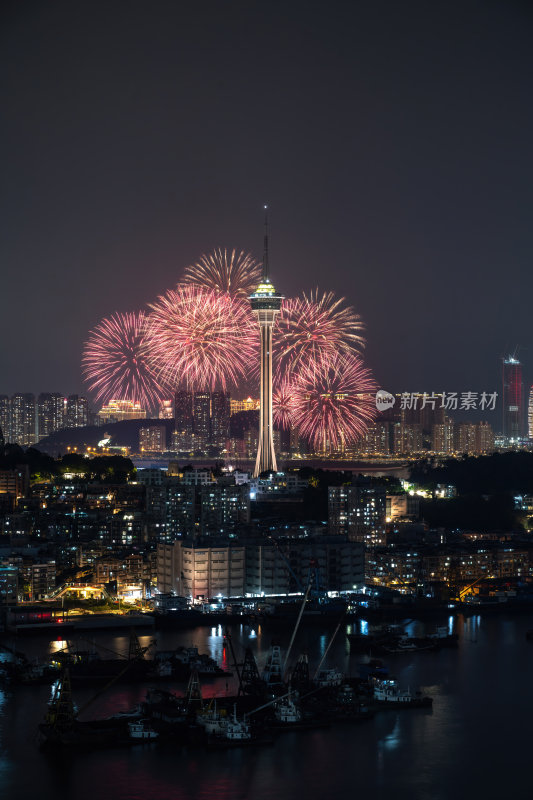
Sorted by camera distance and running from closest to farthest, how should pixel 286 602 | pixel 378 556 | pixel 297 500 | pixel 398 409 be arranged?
pixel 286 602 < pixel 378 556 < pixel 297 500 < pixel 398 409

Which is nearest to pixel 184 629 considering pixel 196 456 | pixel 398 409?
pixel 196 456

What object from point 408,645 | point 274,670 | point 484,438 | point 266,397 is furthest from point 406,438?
point 274,670

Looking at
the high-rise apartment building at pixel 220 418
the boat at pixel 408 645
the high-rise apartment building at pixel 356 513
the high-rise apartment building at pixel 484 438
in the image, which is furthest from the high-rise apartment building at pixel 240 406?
the boat at pixel 408 645

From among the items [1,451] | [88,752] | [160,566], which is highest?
[1,451]

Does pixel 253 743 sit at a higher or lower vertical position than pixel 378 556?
lower

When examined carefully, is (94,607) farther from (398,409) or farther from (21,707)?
(398,409)

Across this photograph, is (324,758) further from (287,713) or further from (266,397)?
(266,397)

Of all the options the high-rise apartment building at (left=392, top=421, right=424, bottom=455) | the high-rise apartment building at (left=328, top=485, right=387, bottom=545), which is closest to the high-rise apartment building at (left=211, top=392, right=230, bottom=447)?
the high-rise apartment building at (left=392, top=421, right=424, bottom=455)
